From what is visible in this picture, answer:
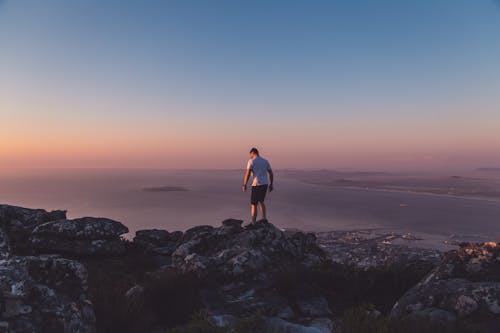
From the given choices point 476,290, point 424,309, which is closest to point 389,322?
point 424,309

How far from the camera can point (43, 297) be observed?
362cm

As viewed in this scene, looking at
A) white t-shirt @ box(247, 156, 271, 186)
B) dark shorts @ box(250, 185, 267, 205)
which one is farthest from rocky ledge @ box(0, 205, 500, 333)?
white t-shirt @ box(247, 156, 271, 186)

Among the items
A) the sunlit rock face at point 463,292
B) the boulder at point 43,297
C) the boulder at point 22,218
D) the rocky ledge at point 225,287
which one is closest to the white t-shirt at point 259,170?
the rocky ledge at point 225,287

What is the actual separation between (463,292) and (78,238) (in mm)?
12356

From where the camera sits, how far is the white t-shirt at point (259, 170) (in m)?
12.4

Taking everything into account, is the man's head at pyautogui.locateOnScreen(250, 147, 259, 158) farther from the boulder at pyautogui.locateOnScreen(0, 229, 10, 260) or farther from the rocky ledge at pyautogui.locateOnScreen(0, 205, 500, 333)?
the boulder at pyautogui.locateOnScreen(0, 229, 10, 260)

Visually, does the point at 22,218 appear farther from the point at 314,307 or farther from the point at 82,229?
the point at 314,307

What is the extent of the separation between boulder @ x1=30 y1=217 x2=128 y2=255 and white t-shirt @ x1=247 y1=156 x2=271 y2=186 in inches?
237

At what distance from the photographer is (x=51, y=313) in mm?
3512

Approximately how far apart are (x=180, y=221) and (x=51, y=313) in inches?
2832

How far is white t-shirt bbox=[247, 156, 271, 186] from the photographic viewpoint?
→ 40.5 ft

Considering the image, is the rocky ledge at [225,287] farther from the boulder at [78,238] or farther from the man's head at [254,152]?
the man's head at [254,152]

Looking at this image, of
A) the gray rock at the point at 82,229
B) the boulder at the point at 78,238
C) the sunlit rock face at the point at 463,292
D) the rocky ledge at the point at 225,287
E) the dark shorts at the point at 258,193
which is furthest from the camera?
the dark shorts at the point at 258,193

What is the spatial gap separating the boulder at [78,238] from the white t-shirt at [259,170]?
19.7 feet
